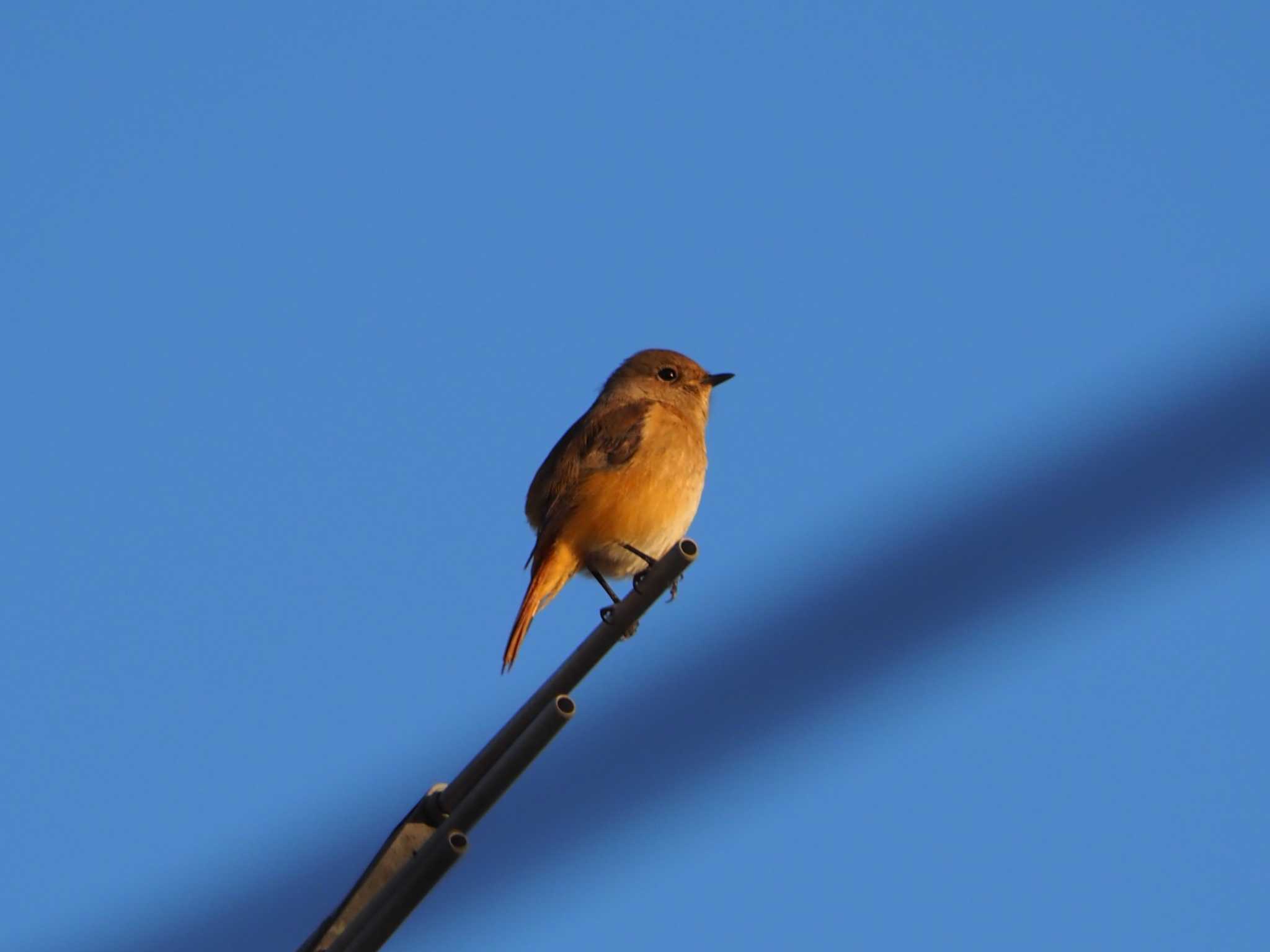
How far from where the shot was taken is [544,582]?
252 inches

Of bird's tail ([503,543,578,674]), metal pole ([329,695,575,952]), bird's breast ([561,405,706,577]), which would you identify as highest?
bird's breast ([561,405,706,577])

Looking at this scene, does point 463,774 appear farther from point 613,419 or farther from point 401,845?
point 613,419

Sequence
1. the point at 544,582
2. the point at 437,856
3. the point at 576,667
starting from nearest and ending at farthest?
1. the point at 437,856
2. the point at 576,667
3. the point at 544,582

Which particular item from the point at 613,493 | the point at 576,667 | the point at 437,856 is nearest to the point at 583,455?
the point at 613,493

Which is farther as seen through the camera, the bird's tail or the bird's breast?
the bird's breast

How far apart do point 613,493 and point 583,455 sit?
1.01 feet

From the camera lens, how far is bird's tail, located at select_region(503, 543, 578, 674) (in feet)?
19.2

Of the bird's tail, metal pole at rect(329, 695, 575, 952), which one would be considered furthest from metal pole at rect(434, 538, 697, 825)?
the bird's tail

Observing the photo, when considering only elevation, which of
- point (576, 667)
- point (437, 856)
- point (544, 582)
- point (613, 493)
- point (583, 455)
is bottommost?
point (437, 856)

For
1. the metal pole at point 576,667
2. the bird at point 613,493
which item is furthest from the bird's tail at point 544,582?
the metal pole at point 576,667

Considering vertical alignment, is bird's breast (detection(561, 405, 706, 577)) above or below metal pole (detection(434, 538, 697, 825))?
above

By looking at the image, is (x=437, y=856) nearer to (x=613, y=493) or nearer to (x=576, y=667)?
(x=576, y=667)

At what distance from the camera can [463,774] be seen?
3.09m

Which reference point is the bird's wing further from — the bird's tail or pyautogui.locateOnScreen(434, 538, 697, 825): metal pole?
pyautogui.locateOnScreen(434, 538, 697, 825): metal pole
